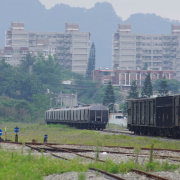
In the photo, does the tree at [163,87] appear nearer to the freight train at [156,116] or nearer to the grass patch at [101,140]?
the freight train at [156,116]

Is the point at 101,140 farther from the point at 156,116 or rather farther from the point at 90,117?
the point at 90,117

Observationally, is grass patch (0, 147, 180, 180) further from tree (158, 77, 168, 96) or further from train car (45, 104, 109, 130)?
tree (158, 77, 168, 96)

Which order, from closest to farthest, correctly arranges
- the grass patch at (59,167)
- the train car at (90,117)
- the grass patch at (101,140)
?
the grass patch at (59,167) < the grass patch at (101,140) < the train car at (90,117)

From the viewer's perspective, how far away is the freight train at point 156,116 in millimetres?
39375

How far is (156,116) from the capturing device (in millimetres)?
44000

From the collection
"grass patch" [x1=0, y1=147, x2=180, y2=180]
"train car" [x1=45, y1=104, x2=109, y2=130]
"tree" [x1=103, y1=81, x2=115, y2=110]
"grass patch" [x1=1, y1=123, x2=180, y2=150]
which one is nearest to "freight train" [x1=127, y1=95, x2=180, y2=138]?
"grass patch" [x1=1, y1=123, x2=180, y2=150]

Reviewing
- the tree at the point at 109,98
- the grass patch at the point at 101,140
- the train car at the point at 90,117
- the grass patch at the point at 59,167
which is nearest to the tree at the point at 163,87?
the tree at the point at 109,98

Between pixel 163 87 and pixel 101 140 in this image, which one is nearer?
pixel 101 140

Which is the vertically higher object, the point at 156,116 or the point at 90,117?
the point at 156,116

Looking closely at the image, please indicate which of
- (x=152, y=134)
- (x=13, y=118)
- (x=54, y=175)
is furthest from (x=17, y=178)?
(x=13, y=118)

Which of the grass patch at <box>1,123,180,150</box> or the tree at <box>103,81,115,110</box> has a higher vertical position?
the tree at <box>103,81,115,110</box>

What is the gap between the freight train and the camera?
39375 mm

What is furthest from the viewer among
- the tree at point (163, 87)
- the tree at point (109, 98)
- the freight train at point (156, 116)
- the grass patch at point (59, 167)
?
the tree at point (109, 98)

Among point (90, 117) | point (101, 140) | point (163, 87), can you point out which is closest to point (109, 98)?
point (163, 87)
